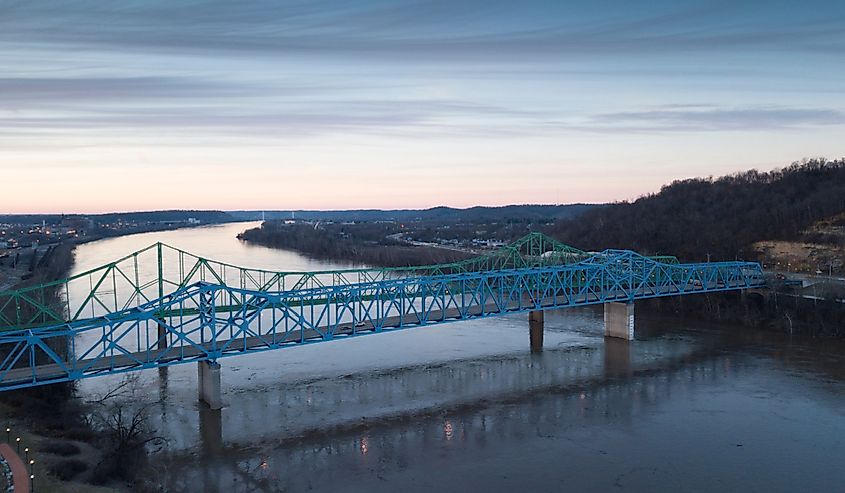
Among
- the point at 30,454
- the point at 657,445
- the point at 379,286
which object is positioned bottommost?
the point at 657,445

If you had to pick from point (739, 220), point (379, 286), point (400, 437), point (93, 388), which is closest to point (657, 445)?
point (400, 437)

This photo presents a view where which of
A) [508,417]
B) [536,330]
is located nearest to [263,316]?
[536,330]

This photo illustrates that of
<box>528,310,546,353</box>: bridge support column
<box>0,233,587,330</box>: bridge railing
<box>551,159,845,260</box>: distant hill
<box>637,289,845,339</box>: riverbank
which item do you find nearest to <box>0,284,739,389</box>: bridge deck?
<box>528,310,546,353</box>: bridge support column

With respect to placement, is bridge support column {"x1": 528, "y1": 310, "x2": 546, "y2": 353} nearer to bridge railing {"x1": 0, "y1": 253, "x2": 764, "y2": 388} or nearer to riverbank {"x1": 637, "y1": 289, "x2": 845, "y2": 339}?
bridge railing {"x1": 0, "y1": 253, "x2": 764, "y2": 388}

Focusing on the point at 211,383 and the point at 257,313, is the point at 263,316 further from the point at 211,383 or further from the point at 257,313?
the point at 211,383

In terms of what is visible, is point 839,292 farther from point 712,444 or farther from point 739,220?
point 712,444

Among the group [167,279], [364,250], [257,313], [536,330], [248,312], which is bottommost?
[536,330]
